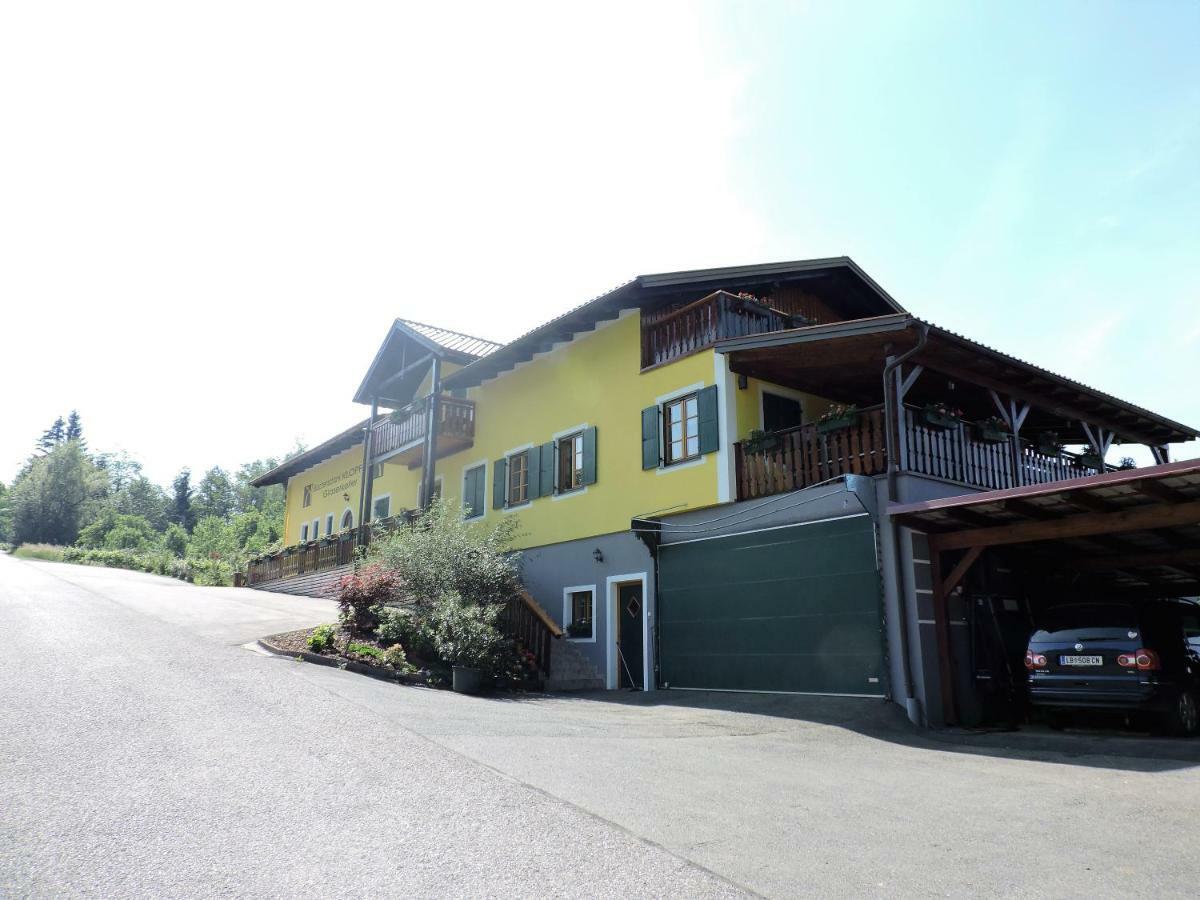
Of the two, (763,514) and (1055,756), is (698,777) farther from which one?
(763,514)

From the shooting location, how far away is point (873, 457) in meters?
12.4

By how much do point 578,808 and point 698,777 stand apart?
1.76 meters

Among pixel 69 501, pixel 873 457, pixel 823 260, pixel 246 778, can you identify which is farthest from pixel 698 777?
pixel 69 501

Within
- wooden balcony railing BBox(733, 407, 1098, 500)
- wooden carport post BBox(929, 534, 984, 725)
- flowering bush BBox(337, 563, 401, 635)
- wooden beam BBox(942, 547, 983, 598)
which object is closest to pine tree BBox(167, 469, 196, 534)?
flowering bush BBox(337, 563, 401, 635)

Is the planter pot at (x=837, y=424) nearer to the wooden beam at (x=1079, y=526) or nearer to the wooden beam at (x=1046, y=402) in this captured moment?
the wooden beam at (x=1046, y=402)

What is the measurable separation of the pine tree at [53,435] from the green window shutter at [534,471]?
114m

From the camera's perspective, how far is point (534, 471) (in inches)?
765

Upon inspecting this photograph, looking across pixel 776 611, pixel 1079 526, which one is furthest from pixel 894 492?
pixel 776 611

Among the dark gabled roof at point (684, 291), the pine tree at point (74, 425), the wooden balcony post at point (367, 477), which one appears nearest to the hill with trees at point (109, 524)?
the wooden balcony post at point (367, 477)

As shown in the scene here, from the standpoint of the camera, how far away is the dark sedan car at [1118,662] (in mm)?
9602

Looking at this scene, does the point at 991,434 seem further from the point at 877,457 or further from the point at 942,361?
the point at 877,457

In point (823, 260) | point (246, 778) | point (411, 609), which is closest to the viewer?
point (246, 778)

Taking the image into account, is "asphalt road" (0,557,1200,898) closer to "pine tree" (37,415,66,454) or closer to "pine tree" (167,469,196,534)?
"pine tree" (167,469,196,534)

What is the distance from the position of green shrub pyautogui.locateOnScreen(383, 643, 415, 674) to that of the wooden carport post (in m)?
7.86
